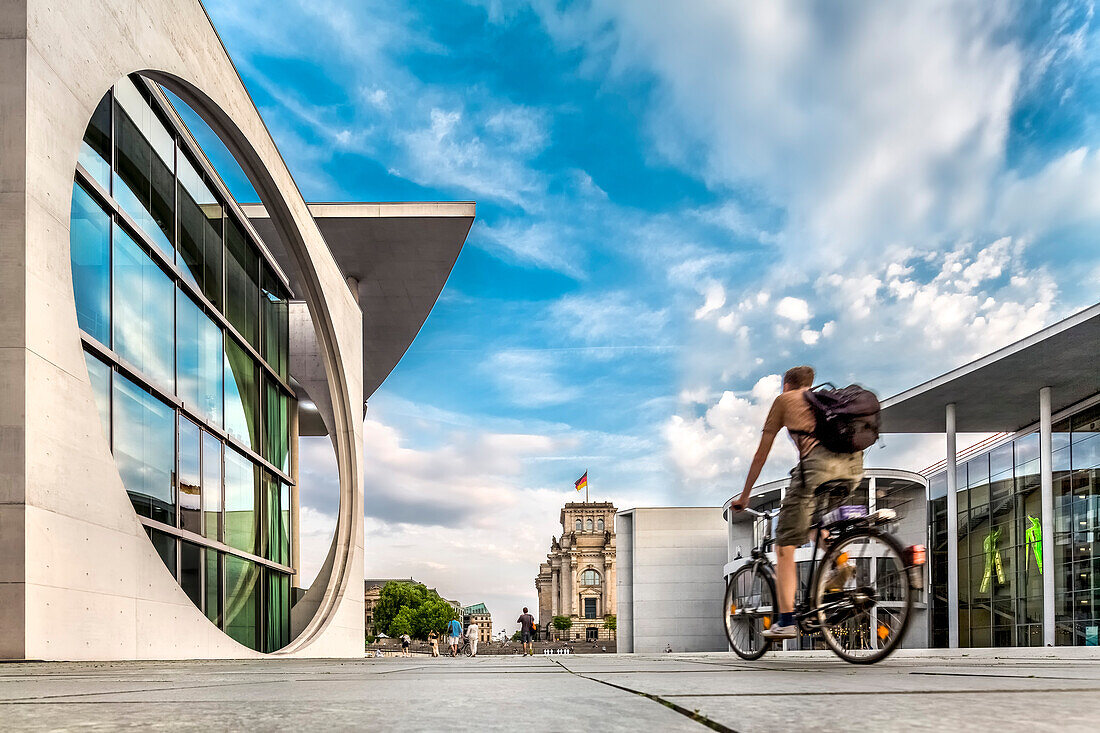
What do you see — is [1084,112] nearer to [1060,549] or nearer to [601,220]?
[1060,549]

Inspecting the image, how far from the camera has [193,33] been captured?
533 inches

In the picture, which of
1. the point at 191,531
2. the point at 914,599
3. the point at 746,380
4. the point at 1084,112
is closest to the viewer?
the point at 914,599

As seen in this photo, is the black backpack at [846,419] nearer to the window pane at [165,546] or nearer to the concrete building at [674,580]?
the window pane at [165,546]

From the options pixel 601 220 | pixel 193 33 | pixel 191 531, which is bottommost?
pixel 191 531

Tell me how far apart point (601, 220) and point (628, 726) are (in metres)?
87.4

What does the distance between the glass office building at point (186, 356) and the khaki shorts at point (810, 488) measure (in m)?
8.93

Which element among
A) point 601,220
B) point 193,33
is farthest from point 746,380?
point 193,33

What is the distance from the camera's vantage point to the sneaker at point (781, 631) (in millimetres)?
6012

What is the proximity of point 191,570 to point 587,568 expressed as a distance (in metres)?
123

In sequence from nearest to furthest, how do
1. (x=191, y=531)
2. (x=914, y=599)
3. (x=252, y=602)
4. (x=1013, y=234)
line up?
1. (x=914, y=599)
2. (x=191, y=531)
3. (x=252, y=602)
4. (x=1013, y=234)

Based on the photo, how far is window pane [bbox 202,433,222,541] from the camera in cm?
1661

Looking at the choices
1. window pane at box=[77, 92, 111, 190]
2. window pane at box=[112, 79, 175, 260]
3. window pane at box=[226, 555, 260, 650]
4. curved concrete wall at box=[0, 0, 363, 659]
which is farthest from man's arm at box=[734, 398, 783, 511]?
window pane at box=[226, 555, 260, 650]

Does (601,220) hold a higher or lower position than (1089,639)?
higher

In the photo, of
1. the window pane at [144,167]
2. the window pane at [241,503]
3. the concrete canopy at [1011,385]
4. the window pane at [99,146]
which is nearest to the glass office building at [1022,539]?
the concrete canopy at [1011,385]
